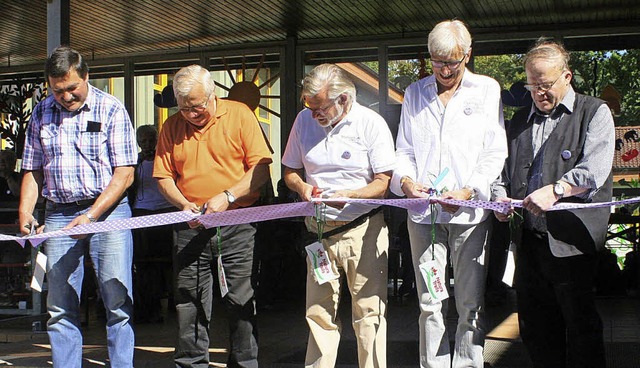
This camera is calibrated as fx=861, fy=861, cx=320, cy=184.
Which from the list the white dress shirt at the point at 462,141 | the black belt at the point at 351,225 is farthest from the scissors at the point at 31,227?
the white dress shirt at the point at 462,141

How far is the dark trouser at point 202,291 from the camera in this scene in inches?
195

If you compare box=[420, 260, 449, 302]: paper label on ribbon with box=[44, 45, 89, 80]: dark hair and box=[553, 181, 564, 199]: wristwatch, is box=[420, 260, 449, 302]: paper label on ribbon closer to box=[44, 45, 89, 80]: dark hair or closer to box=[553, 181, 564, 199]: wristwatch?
box=[553, 181, 564, 199]: wristwatch

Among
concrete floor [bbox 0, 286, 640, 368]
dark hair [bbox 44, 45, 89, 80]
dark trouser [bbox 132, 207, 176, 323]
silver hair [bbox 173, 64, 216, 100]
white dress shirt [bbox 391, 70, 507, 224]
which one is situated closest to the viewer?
white dress shirt [bbox 391, 70, 507, 224]

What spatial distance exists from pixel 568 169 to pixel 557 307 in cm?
70

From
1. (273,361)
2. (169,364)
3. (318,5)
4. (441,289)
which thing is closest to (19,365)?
(169,364)

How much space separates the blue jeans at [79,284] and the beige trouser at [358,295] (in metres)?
1.12

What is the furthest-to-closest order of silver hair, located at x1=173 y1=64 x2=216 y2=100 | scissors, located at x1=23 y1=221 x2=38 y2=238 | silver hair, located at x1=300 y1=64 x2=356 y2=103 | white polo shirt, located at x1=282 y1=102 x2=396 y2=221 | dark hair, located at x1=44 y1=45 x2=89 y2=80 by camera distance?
scissors, located at x1=23 y1=221 x2=38 y2=238
dark hair, located at x1=44 y1=45 x2=89 y2=80
silver hair, located at x1=173 y1=64 x2=216 y2=100
white polo shirt, located at x1=282 y1=102 x2=396 y2=221
silver hair, located at x1=300 y1=64 x2=356 y2=103

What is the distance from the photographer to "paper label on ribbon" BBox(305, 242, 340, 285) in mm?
4633

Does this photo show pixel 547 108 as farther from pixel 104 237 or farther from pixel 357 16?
pixel 357 16

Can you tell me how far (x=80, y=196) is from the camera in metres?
5.07

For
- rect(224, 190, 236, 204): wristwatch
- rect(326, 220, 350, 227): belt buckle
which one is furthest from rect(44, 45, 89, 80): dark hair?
rect(326, 220, 350, 227): belt buckle

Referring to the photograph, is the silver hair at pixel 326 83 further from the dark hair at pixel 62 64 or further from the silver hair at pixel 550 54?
the dark hair at pixel 62 64

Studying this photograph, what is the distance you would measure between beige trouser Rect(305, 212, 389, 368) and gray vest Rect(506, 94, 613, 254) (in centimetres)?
86

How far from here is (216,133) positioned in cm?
495
